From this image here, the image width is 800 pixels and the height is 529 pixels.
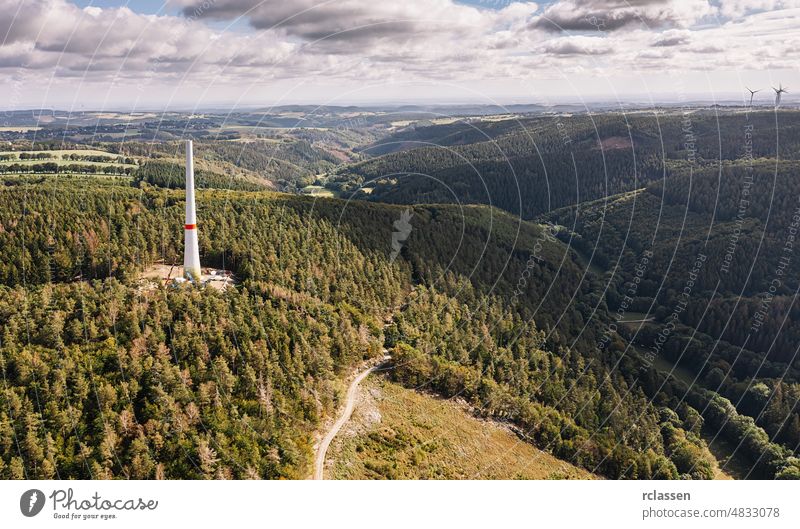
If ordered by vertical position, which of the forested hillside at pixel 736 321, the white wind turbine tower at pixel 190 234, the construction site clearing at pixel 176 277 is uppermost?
the white wind turbine tower at pixel 190 234

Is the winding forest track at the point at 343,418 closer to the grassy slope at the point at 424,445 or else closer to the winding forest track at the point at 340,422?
the winding forest track at the point at 340,422

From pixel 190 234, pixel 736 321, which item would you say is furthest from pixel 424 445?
pixel 736 321

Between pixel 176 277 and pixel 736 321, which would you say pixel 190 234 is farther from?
pixel 736 321

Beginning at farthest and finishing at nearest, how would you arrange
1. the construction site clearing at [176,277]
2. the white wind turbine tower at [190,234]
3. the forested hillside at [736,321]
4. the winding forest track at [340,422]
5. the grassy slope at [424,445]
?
the forested hillside at [736,321] → the white wind turbine tower at [190,234] → the construction site clearing at [176,277] → the grassy slope at [424,445] → the winding forest track at [340,422]

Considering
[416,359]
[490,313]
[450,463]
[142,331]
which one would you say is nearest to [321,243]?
[490,313]

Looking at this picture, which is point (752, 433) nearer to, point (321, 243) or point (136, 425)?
point (321, 243)

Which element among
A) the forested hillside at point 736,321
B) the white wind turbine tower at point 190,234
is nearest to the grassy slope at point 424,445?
the white wind turbine tower at point 190,234
